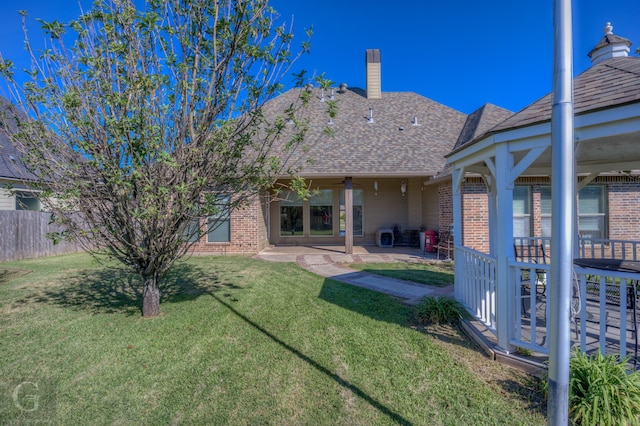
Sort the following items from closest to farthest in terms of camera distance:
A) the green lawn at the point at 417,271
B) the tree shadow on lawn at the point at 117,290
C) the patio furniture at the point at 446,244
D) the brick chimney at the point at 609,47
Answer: the brick chimney at the point at 609,47 < the tree shadow on lawn at the point at 117,290 < the green lawn at the point at 417,271 < the patio furniture at the point at 446,244

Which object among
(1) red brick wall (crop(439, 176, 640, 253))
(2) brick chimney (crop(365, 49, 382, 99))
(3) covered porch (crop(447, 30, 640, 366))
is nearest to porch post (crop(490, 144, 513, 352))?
(3) covered porch (crop(447, 30, 640, 366))

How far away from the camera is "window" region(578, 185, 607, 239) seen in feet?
31.4

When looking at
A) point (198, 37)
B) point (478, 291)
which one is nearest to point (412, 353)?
point (478, 291)

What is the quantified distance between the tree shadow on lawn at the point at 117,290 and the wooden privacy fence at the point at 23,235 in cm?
451

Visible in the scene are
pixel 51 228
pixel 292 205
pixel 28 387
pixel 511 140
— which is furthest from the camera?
pixel 292 205

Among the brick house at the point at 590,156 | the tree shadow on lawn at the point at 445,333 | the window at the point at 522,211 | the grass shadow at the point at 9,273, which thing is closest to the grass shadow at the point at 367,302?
the tree shadow on lawn at the point at 445,333

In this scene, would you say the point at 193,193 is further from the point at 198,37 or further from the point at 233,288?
the point at 233,288

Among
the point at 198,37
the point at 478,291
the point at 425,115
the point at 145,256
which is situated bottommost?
the point at 478,291

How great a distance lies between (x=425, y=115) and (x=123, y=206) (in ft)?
46.4

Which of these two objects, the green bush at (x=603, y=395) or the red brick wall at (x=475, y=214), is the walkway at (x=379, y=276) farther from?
the red brick wall at (x=475, y=214)

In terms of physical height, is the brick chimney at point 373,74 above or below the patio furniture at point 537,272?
above

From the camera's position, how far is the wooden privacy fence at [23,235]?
36.3 ft

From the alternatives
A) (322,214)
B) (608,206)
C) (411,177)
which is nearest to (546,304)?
(608,206)

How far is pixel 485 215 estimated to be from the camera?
9.55 metres
